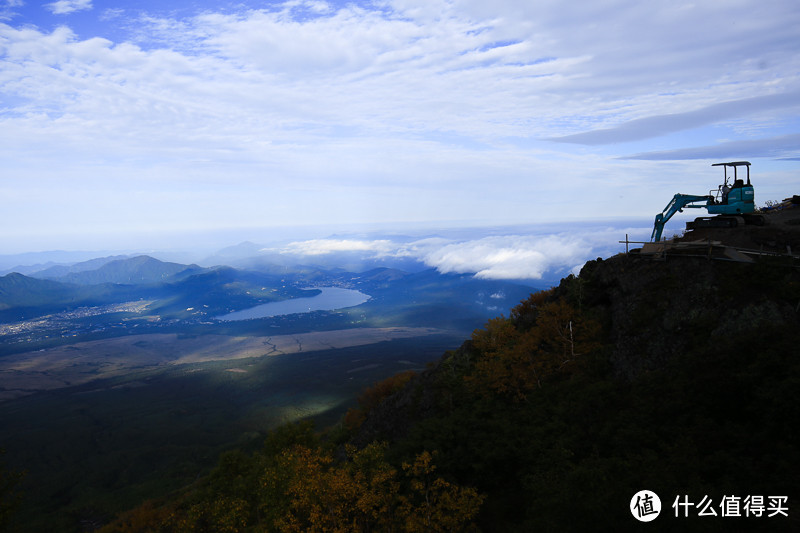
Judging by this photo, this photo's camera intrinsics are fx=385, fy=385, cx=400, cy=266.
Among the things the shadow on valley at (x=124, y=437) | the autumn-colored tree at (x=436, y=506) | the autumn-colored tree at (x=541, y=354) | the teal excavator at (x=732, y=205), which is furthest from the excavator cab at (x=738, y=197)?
the shadow on valley at (x=124, y=437)

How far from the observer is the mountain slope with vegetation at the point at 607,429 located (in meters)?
16.9

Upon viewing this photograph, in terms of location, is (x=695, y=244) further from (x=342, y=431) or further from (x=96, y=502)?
(x=96, y=502)

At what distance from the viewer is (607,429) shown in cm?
2336

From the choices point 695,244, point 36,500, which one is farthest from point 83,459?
point 695,244

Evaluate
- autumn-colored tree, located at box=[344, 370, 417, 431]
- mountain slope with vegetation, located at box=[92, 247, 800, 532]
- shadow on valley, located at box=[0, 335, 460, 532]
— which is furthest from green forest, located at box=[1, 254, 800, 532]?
shadow on valley, located at box=[0, 335, 460, 532]

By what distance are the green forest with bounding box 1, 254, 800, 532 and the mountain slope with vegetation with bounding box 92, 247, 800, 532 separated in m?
0.10

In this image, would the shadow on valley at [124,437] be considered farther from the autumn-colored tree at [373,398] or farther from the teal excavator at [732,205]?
the teal excavator at [732,205]

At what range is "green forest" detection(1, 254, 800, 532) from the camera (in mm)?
16656

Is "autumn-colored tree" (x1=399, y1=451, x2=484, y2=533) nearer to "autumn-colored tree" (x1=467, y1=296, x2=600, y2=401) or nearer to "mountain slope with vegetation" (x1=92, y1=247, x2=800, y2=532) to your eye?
"mountain slope with vegetation" (x1=92, y1=247, x2=800, y2=532)

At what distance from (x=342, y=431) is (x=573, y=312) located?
46.3 m

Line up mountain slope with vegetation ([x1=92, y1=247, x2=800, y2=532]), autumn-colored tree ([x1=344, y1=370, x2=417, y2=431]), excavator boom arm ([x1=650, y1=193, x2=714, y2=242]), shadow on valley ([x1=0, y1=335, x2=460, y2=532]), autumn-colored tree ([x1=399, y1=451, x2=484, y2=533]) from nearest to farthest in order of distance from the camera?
mountain slope with vegetation ([x1=92, y1=247, x2=800, y2=532])
autumn-colored tree ([x1=399, y1=451, x2=484, y2=533])
excavator boom arm ([x1=650, y1=193, x2=714, y2=242])
autumn-colored tree ([x1=344, y1=370, x2=417, y2=431])
shadow on valley ([x1=0, y1=335, x2=460, y2=532])

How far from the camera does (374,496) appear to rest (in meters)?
23.0

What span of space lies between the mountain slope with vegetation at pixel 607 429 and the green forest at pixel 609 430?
10cm

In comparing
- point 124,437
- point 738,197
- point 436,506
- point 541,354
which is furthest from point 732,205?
point 124,437
